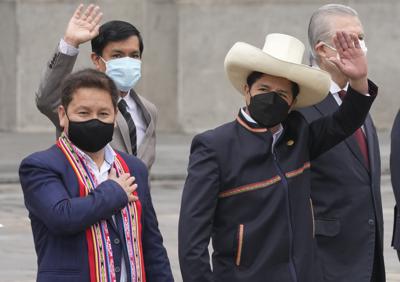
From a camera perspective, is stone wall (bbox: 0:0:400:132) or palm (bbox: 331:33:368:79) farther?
stone wall (bbox: 0:0:400:132)

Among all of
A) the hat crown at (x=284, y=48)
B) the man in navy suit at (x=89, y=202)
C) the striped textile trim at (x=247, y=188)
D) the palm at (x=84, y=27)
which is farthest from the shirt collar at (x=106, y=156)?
the palm at (x=84, y=27)

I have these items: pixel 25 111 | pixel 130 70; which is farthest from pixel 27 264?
pixel 25 111

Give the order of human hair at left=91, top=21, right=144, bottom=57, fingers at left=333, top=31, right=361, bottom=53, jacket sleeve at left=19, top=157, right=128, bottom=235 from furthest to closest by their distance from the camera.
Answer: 1. human hair at left=91, top=21, right=144, bottom=57
2. fingers at left=333, top=31, right=361, bottom=53
3. jacket sleeve at left=19, top=157, right=128, bottom=235

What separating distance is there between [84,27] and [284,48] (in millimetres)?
1070

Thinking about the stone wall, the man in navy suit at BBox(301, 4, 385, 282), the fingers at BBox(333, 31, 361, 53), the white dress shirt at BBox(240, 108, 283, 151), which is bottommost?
the stone wall

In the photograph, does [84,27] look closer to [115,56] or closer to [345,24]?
[115,56]

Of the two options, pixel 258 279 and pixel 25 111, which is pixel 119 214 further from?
pixel 25 111

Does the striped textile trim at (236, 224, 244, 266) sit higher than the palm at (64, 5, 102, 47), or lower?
lower

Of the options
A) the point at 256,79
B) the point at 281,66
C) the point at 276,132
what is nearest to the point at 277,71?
the point at 281,66

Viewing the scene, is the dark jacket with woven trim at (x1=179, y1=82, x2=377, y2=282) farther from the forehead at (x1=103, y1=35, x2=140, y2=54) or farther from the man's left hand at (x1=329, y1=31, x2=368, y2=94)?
the forehead at (x1=103, y1=35, x2=140, y2=54)

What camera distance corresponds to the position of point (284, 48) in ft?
17.9

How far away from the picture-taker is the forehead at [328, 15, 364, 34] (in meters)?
6.05

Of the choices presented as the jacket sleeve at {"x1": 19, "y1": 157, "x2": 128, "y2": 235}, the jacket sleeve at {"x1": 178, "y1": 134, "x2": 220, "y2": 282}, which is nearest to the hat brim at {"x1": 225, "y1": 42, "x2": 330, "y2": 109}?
the jacket sleeve at {"x1": 178, "y1": 134, "x2": 220, "y2": 282}

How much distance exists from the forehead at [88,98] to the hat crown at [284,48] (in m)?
0.81
